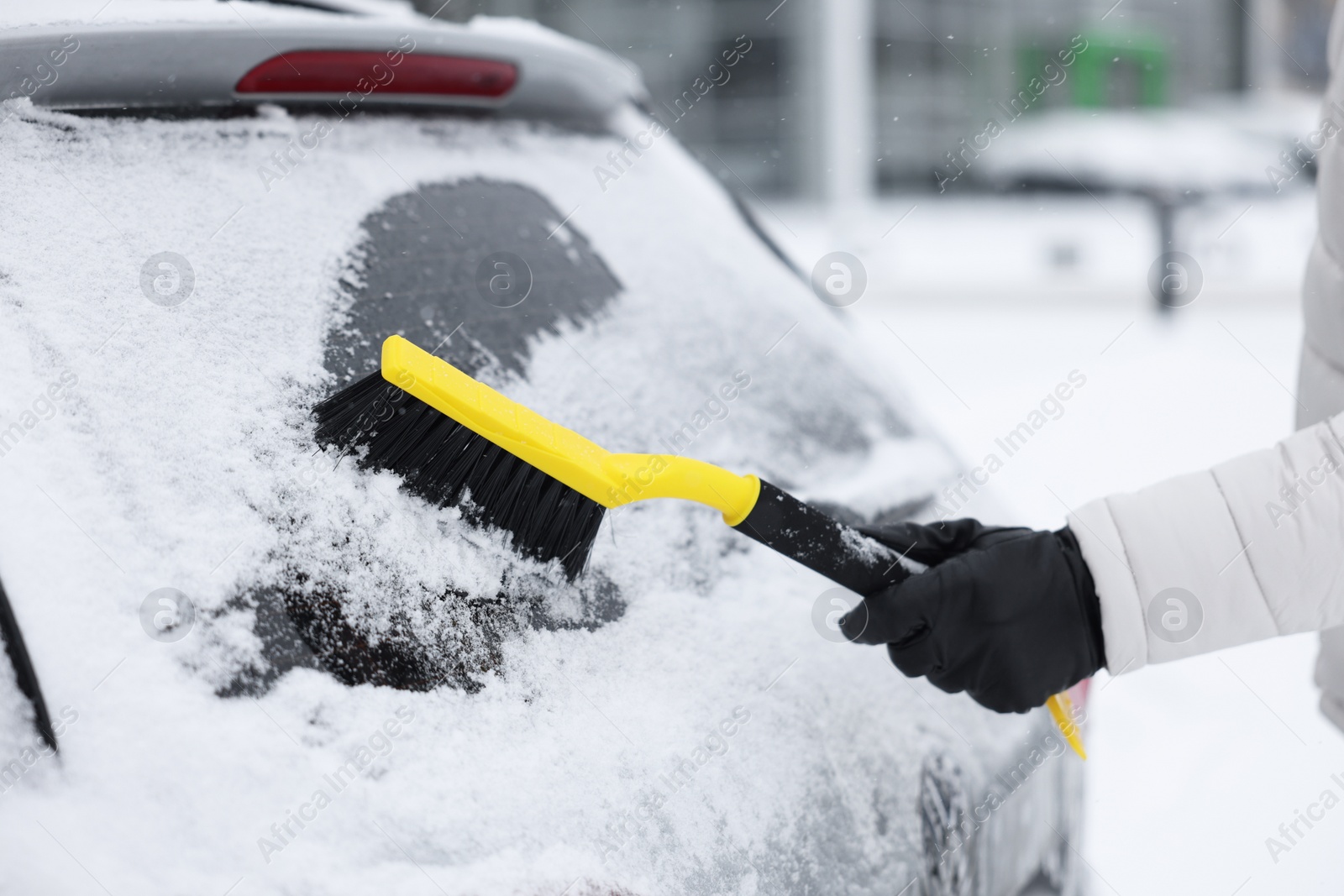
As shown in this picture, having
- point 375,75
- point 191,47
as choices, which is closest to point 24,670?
point 191,47

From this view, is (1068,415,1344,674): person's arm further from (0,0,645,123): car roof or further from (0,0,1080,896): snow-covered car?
(0,0,645,123): car roof

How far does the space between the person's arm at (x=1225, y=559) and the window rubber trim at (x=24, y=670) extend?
1122 mm

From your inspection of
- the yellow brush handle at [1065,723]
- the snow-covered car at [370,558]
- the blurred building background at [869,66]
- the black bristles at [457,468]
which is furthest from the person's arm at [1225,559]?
the blurred building background at [869,66]

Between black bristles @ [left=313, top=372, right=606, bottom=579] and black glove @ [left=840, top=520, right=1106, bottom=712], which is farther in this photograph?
black glove @ [left=840, top=520, right=1106, bottom=712]

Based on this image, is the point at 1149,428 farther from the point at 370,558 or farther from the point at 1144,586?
the point at 370,558

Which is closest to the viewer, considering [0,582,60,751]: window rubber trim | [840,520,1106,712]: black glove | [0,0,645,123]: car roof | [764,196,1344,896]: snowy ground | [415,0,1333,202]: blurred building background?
[0,582,60,751]: window rubber trim

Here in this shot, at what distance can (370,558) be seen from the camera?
102 cm

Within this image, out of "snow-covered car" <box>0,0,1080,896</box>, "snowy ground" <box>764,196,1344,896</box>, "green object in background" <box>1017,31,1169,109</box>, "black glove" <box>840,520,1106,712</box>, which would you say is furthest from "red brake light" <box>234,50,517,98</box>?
"green object in background" <box>1017,31,1169,109</box>

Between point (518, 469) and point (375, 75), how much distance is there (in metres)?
0.57

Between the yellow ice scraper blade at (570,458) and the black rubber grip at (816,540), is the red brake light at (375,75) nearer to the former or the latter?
the yellow ice scraper blade at (570,458)

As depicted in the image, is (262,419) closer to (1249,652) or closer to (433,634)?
(433,634)

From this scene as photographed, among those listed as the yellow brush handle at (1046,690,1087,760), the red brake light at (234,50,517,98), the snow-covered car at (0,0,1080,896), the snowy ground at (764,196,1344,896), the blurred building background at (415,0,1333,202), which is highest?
the blurred building background at (415,0,1333,202)

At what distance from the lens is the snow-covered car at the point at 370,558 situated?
34.3 inches

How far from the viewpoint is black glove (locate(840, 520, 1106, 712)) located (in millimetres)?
1211
